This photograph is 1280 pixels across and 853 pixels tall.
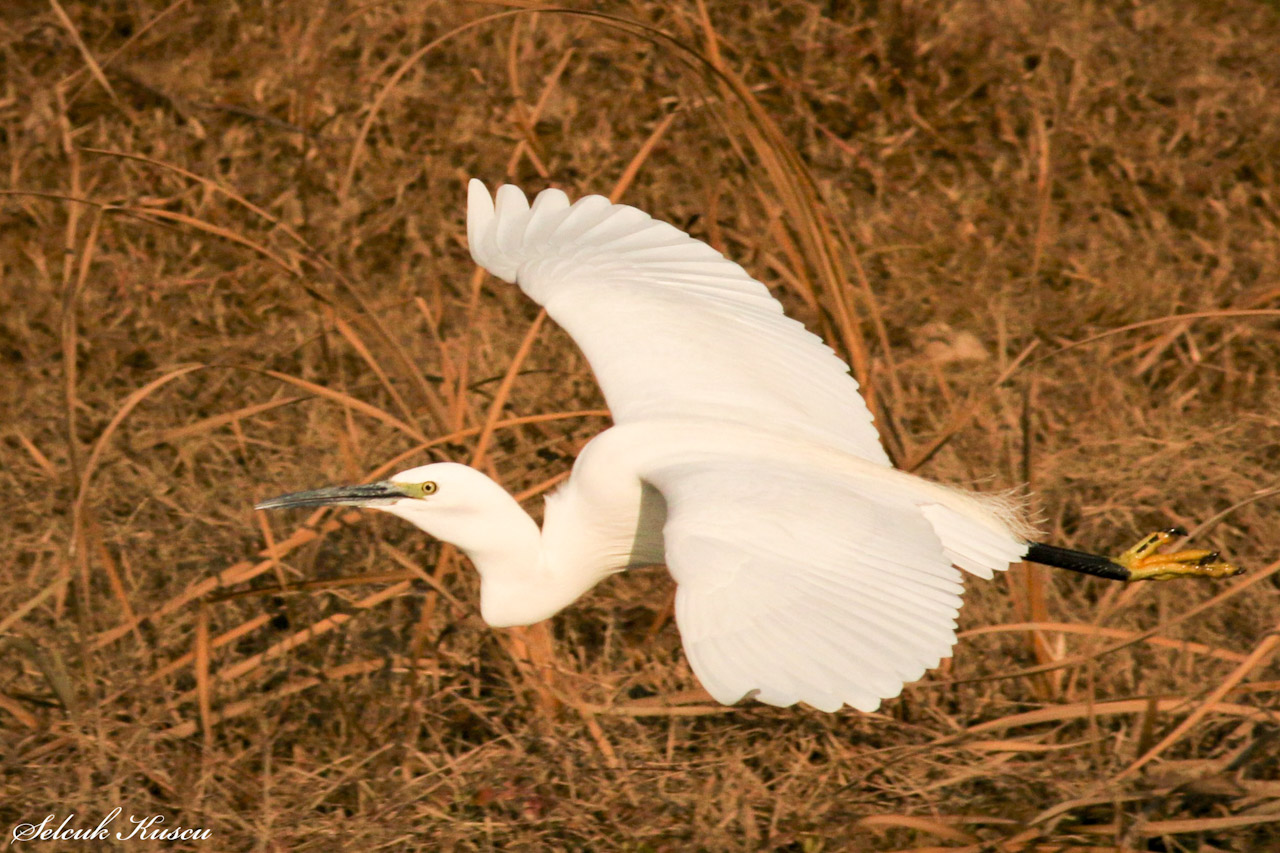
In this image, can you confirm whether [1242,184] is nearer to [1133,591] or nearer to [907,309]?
[907,309]

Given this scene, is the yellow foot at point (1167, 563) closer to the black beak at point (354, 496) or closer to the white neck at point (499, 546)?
the white neck at point (499, 546)

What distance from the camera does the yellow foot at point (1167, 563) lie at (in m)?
2.74

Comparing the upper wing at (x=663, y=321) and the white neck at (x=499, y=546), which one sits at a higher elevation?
the upper wing at (x=663, y=321)

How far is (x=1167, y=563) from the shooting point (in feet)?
9.12

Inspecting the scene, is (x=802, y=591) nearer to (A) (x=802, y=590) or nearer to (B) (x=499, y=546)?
(A) (x=802, y=590)

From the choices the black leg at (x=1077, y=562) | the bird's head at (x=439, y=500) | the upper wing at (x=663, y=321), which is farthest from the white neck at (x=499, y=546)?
the black leg at (x=1077, y=562)

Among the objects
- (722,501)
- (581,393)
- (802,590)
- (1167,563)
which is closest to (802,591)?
(802,590)

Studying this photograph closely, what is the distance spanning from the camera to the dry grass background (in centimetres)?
248

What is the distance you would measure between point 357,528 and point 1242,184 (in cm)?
281
